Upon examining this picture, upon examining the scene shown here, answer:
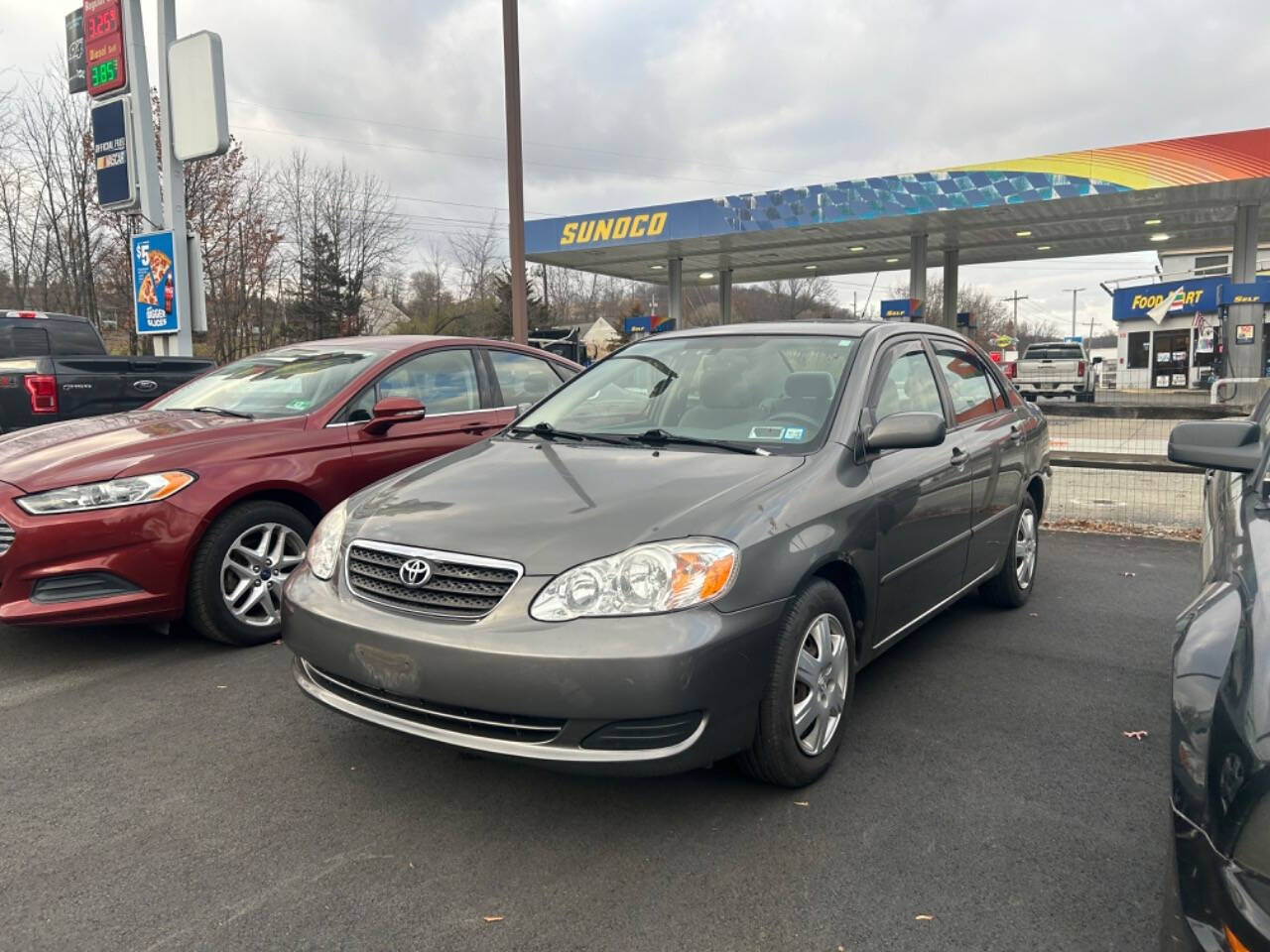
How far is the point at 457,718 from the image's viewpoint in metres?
2.59

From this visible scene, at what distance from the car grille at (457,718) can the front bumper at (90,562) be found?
168cm

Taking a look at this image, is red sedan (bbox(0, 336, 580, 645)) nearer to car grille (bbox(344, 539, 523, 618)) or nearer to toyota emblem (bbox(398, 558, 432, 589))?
car grille (bbox(344, 539, 523, 618))

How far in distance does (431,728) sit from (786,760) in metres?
1.12

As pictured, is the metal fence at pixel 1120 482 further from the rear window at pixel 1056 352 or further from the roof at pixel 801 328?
the rear window at pixel 1056 352

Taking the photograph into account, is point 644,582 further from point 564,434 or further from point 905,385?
point 905,385

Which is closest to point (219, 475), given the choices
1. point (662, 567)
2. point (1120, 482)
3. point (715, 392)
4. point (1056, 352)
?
point (715, 392)

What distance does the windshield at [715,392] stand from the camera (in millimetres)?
3500

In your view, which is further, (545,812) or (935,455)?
(935,455)

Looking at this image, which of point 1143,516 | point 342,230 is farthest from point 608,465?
point 342,230

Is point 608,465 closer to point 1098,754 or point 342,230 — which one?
point 1098,754

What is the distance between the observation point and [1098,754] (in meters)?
3.24

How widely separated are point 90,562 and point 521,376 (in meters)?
2.91

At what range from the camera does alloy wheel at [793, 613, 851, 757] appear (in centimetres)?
289

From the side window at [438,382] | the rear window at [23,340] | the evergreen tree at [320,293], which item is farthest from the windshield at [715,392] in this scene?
the evergreen tree at [320,293]
